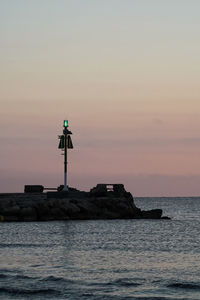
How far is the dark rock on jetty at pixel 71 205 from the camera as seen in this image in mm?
71062

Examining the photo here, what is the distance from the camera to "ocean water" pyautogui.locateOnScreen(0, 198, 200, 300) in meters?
27.5

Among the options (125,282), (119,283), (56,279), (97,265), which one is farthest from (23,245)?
(119,283)

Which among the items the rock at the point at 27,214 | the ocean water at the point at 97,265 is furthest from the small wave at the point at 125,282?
the rock at the point at 27,214

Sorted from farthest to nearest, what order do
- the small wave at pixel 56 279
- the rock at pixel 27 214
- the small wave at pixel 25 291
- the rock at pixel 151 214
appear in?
the rock at pixel 151 214
the rock at pixel 27 214
the small wave at pixel 56 279
the small wave at pixel 25 291

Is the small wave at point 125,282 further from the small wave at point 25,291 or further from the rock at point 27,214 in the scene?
the rock at point 27,214

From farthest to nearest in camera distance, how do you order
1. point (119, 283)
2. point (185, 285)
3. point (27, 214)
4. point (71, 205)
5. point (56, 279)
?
point (71, 205) < point (27, 214) < point (56, 279) < point (119, 283) < point (185, 285)

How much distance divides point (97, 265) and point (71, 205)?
125ft

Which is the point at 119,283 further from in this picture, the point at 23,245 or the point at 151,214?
the point at 151,214

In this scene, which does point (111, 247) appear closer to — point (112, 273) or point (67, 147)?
point (112, 273)

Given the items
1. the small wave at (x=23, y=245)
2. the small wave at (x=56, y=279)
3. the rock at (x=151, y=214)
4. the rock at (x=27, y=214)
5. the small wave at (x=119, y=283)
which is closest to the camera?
the small wave at (x=119, y=283)

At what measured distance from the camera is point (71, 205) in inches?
2899

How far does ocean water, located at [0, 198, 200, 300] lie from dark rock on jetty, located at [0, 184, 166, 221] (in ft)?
33.1

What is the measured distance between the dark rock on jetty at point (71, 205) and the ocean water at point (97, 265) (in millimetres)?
10094

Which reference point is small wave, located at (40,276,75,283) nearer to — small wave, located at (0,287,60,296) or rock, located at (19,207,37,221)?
small wave, located at (0,287,60,296)
